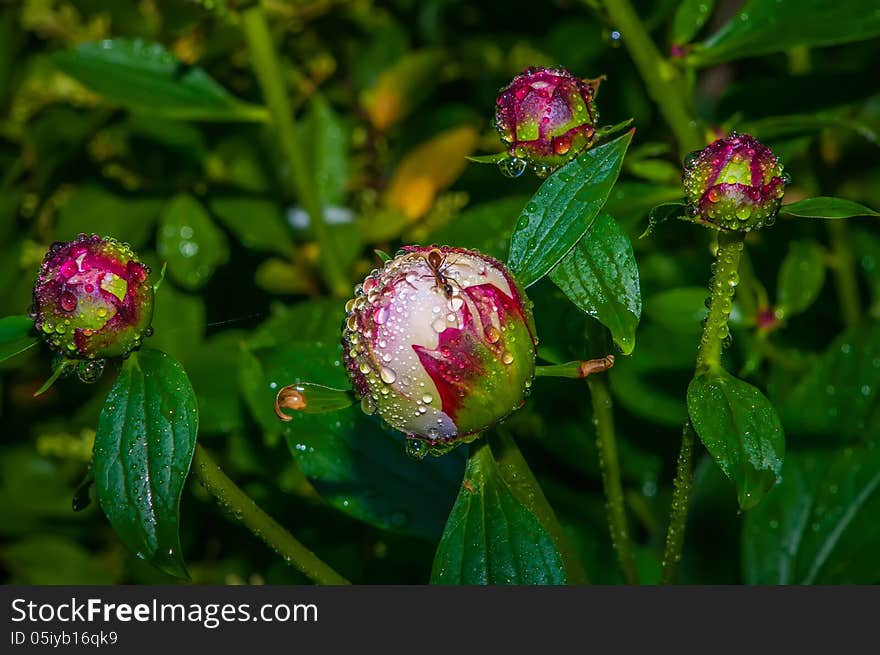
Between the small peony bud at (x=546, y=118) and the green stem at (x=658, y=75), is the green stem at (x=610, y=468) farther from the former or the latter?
the green stem at (x=658, y=75)

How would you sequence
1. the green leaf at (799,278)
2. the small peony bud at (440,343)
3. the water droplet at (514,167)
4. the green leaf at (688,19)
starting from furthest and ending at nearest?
the green leaf at (799,278), the green leaf at (688,19), the water droplet at (514,167), the small peony bud at (440,343)

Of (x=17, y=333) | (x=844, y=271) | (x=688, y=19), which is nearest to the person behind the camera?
(x=17, y=333)

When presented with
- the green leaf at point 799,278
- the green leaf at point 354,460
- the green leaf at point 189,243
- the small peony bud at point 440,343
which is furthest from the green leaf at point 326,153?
the small peony bud at point 440,343

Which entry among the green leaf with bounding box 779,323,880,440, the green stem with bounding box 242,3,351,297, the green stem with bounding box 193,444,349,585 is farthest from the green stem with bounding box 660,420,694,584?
the green stem with bounding box 242,3,351,297

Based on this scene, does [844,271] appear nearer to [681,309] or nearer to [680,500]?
[681,309]

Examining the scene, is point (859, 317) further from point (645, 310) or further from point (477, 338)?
point (477, 338)

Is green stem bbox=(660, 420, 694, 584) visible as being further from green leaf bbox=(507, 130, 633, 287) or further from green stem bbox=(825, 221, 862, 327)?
green stem bbox=(825, 221, 862, 327)

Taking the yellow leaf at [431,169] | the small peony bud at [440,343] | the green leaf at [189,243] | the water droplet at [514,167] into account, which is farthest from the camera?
the yellow leaf at [431,169]

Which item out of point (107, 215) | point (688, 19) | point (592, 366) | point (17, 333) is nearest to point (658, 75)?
point (688, 19)
